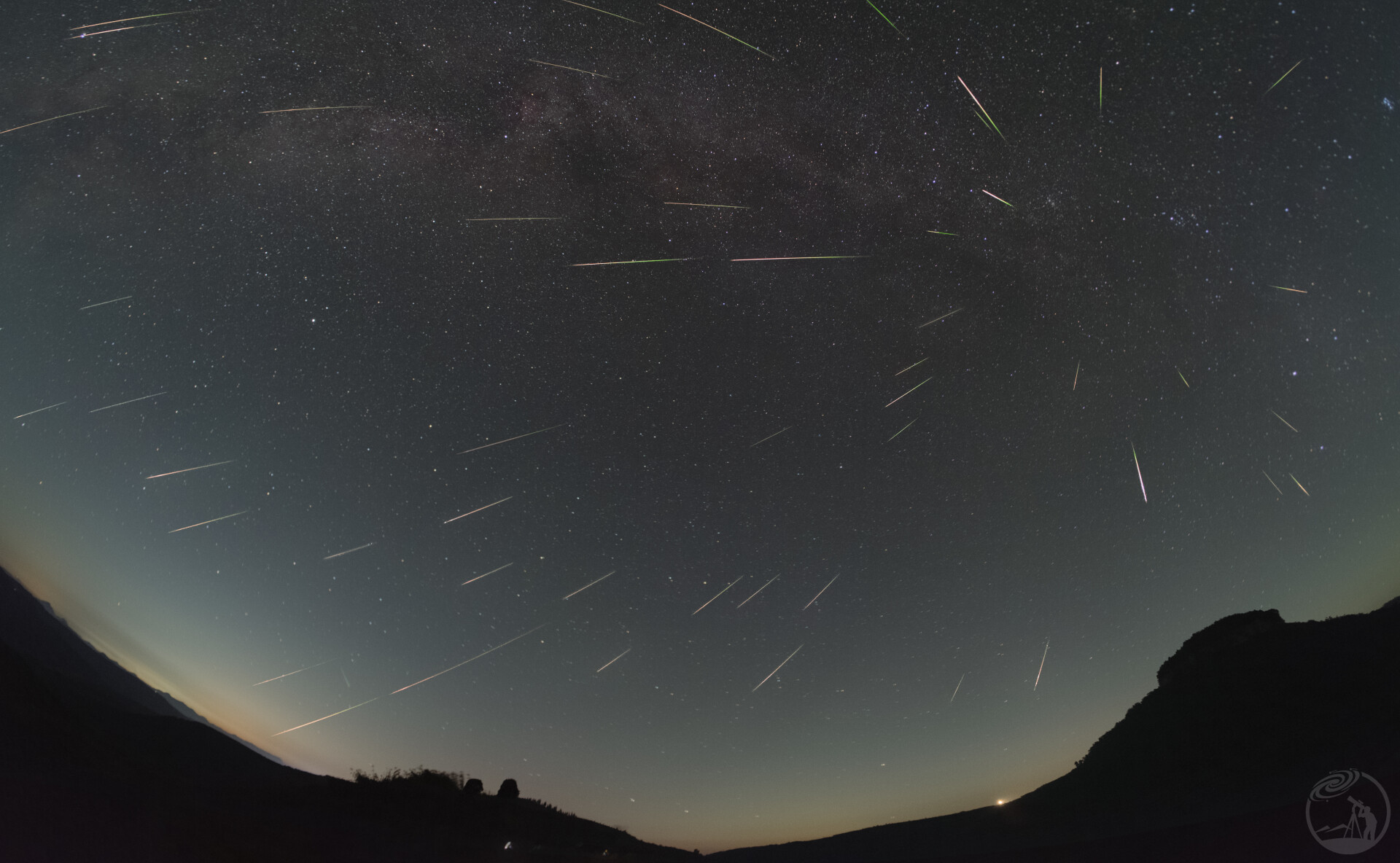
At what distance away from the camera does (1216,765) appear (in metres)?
23.5

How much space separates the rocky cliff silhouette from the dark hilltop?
27.5 ft

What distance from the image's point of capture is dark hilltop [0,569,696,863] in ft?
31.8

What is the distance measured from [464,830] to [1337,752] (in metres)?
28.5

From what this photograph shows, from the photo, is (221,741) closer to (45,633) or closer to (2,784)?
(2,784)

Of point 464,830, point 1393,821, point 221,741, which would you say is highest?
point 221,741

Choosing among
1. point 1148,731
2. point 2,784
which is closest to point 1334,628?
point 1148,731

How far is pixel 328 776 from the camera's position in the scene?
22375 mm
